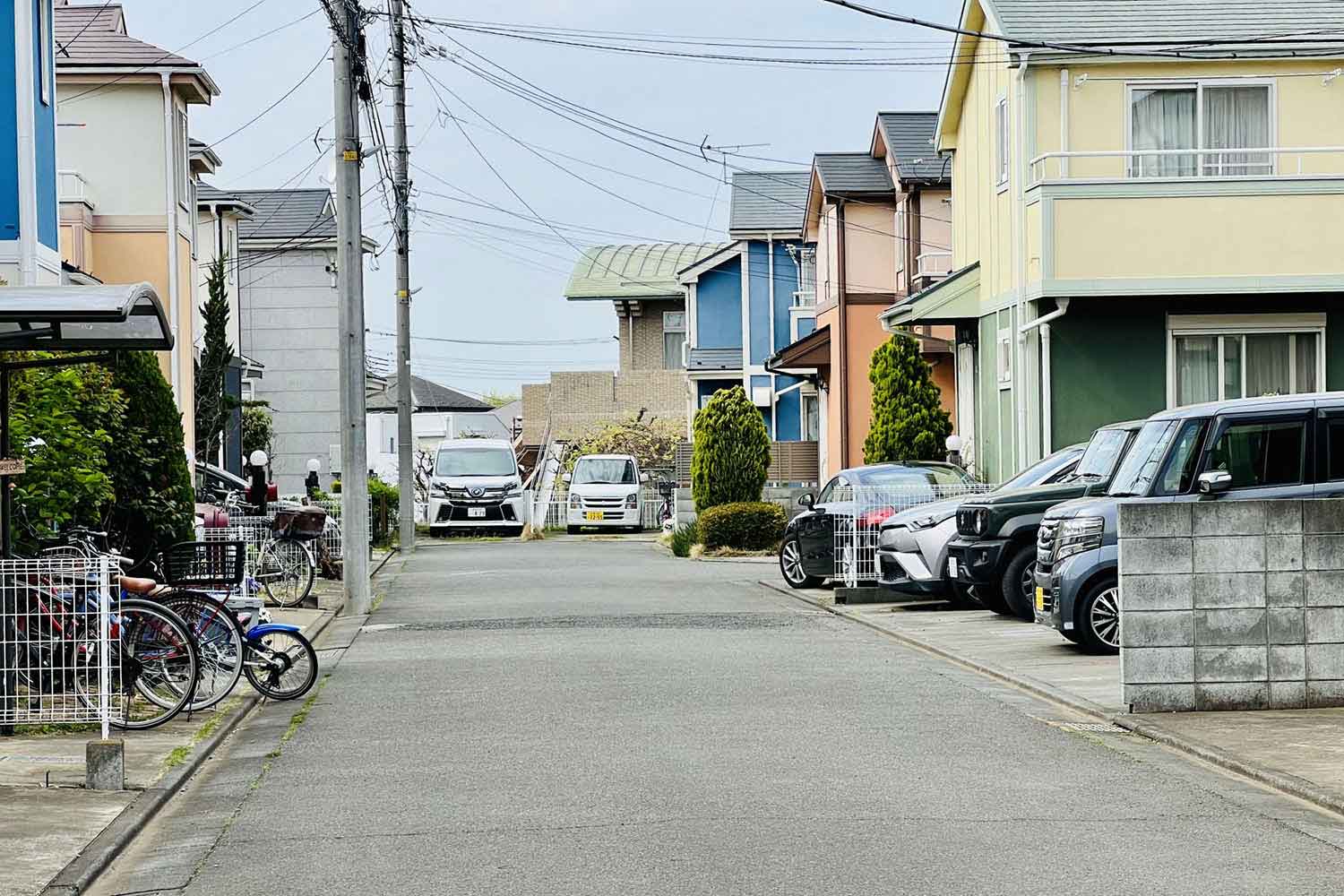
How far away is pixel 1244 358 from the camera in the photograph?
24203mm

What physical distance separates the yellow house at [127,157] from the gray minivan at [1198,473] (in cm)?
1802

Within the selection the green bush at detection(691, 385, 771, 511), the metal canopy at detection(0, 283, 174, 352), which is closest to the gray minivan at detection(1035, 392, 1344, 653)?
the metal canopy at detection(0, 283, 174, 352)

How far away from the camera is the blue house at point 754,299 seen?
50844mm

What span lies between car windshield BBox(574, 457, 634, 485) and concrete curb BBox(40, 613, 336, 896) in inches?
1255

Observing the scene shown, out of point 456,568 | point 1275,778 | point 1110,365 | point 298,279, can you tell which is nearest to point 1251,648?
point 1275,778

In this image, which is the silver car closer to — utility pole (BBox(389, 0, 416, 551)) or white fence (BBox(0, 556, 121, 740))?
white fence (BBox(0, 556, 121, 740))

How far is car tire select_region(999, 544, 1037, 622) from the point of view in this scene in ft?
57.4

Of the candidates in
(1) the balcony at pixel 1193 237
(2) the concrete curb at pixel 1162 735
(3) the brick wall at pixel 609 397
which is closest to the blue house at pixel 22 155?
(2) the concrete curb at pixel 1162 735

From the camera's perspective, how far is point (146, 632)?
38.2 feet

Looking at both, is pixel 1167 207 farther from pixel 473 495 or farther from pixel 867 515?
pixel 473 495

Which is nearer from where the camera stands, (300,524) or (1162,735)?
(1162,735)

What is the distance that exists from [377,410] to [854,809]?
229 feet

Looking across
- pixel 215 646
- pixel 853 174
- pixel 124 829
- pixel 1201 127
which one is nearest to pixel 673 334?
pixel 853 174

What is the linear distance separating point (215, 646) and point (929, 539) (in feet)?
30.2
